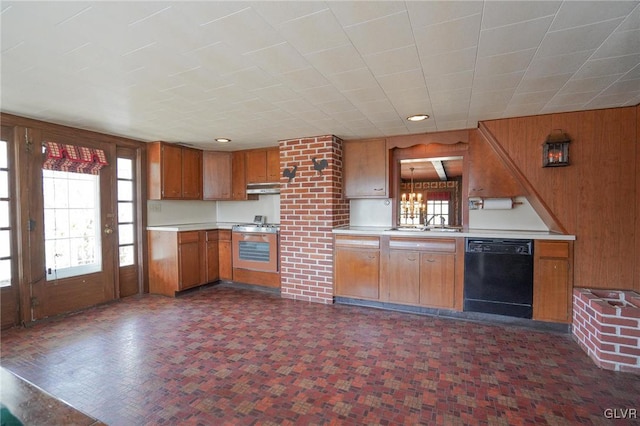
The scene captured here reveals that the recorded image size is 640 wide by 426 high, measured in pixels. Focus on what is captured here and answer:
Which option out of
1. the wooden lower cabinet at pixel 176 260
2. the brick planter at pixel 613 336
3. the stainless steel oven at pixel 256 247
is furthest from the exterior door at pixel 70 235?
the brick planter at pixel 613 336

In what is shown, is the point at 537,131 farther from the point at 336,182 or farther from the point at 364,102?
the point at 336,182

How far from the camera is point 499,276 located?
10.8ft

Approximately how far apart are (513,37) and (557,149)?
1.85m

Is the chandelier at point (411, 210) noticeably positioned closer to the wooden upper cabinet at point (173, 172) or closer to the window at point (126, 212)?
the wooden upper cabinet at point (173, 172)

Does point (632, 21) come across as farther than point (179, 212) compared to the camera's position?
No

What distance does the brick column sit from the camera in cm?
404

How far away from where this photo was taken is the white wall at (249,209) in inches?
202

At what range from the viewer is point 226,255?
491cm

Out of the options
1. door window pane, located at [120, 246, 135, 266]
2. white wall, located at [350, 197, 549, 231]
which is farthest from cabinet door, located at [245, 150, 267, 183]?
door window pane, located at [120, 246, 135, 266]

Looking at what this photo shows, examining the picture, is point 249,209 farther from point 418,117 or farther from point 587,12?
point 587,12

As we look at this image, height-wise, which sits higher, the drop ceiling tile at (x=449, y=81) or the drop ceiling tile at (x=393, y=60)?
the drop ceiling tile at (x=393, y=60)

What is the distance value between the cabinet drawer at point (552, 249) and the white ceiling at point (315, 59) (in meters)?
1.31

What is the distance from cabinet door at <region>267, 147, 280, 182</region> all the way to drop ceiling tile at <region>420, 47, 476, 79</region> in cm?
294

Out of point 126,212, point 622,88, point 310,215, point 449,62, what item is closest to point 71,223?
point 126,212
